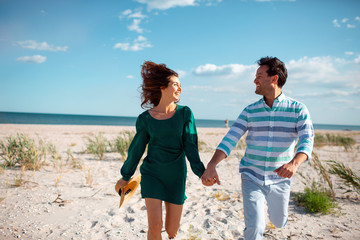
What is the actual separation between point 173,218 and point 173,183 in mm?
389

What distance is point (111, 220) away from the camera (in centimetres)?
359

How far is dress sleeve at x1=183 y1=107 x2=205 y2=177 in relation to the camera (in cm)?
254

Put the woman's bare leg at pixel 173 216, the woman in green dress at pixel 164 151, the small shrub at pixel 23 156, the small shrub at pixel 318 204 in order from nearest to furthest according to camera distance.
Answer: the woman in green dress at pixel 164 151, the woman's bare leg at pixel 173 216, the small shrub at pixel 318 204, the small shrub at pixel 23 156

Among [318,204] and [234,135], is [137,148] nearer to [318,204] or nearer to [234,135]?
[234,135]

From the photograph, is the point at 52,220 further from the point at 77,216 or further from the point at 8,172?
the point at 8,172

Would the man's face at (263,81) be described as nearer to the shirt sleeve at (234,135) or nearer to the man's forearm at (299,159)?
the shirt sleeve at (234,135)

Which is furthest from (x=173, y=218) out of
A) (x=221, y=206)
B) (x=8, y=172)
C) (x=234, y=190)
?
(x=8, y=172)

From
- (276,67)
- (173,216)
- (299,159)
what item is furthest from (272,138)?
(173,216)

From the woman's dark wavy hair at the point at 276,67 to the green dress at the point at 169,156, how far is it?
87 cm

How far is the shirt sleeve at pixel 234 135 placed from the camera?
2.41 m

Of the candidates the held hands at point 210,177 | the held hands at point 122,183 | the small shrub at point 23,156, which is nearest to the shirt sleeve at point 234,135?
the held hands at point 210,177

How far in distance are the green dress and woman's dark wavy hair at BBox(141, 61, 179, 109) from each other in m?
0.31

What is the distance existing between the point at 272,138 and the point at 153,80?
4.36ft

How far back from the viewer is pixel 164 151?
256 cm
